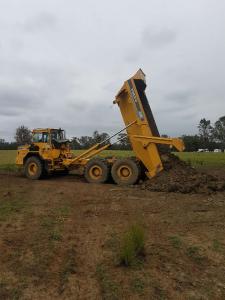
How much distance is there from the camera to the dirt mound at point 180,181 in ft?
42.2

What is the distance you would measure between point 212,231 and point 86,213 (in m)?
3.15

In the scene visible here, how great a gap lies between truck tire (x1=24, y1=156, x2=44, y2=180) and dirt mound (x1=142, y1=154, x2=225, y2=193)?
18.2 ft

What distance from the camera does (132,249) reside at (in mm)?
6027

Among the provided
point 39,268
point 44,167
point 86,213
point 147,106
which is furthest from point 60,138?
point 39,268

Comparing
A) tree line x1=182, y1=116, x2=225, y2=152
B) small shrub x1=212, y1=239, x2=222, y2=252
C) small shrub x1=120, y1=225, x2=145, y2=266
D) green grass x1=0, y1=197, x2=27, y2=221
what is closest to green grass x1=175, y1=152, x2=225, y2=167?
green grass x1=0, y1=197, x2=27, y2=221

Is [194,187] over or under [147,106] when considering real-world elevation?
under

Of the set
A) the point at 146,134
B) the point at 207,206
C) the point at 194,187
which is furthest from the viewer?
the point at 146,134

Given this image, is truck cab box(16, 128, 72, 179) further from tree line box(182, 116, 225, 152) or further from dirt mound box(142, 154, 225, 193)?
tree line box(182, 116, 225, 152)

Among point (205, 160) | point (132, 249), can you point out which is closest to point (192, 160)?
point (205, 160)

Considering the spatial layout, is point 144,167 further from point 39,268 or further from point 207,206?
point 39,268

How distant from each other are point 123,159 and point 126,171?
48 cm

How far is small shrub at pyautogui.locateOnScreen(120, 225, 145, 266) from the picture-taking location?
582 centimetres

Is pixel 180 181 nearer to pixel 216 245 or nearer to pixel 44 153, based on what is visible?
pixel 216 245

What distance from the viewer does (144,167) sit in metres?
15.2
